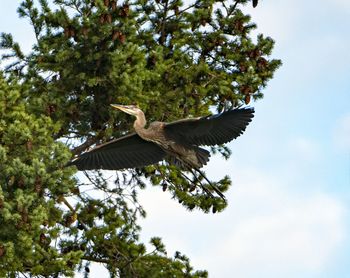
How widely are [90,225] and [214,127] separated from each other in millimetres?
2608

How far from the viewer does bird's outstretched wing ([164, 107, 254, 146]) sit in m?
15.4

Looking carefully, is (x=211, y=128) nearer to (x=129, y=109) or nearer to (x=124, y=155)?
(x=129, y=109)

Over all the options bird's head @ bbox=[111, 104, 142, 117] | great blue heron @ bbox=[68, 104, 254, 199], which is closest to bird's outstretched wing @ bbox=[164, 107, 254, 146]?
great blue heron @ bbox=[68, 104, 254, 199]

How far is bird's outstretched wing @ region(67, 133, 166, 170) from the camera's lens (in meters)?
16.7

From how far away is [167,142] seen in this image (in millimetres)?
16219

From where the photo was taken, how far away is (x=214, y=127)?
622 inches

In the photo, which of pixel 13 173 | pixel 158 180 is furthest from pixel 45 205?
pixel 158 180

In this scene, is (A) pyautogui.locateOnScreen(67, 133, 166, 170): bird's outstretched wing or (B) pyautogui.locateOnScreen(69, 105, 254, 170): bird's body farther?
(A) pyautogui.locateOnScreen(67, 133, 166, 170): bird's outstretched wing

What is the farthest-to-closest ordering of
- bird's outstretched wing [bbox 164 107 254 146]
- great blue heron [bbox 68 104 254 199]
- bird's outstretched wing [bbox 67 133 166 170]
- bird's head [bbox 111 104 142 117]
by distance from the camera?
bird's outstretched wing [bbox 67 133 166 170], bird's head [bbox 111 104 142 117], great blue heron [bbox 68 104 254 199], bird's outstretched wing [bbox 164 107 254 146]

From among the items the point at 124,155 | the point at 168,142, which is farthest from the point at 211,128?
the point at 124,155

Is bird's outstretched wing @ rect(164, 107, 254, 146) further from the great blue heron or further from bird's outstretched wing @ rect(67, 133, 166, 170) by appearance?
bird's outstretched wing @ rect(67, 133, 166, 170)

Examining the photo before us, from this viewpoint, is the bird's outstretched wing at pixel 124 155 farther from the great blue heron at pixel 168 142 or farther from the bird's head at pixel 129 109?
the bird's head at pixel 129 109

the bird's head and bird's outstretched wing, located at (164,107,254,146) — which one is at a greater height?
the bird's head

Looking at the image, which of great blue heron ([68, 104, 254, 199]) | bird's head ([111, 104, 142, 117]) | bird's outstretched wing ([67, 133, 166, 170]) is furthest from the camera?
bird's outstretched wing ([67, 133, 166, 170])
